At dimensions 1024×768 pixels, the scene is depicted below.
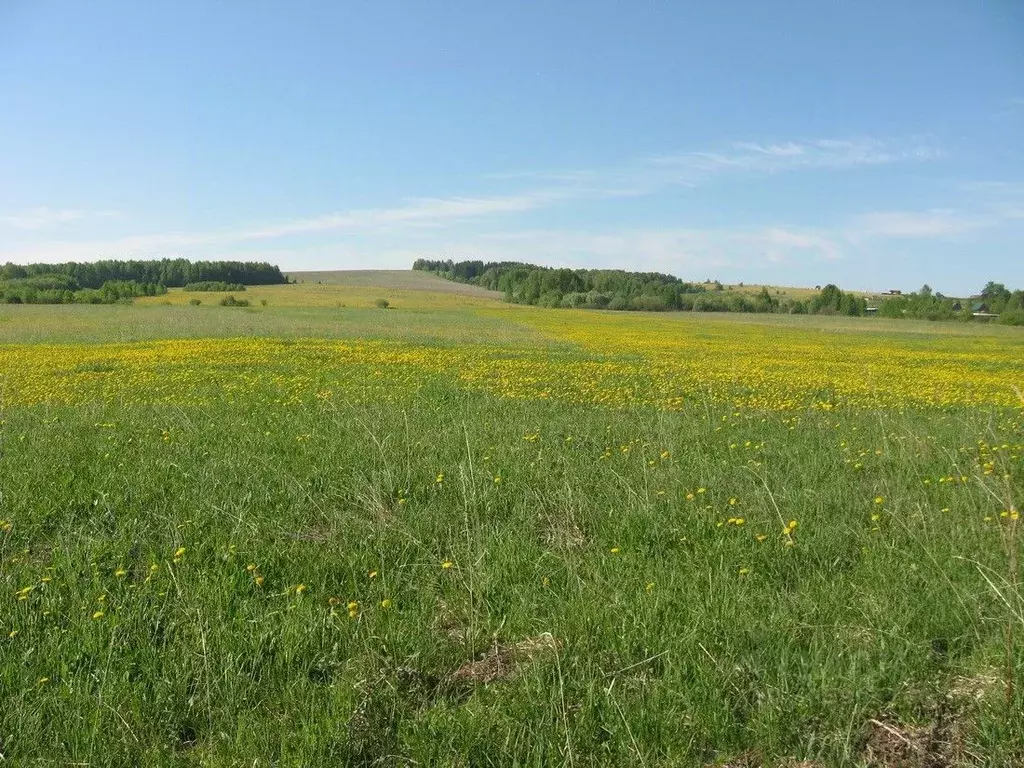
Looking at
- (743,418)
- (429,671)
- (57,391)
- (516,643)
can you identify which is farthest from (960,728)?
(57,391)

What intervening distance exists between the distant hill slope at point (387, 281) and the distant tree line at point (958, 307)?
50304 millimetres

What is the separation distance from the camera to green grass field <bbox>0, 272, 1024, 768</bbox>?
2.95m

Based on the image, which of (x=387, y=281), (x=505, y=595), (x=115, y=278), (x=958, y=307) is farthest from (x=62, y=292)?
(x=958, y=307)

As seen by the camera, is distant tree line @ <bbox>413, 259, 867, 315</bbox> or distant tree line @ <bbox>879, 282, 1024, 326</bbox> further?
distant tree line @ <bbox>413, 259, 867, 315</bbox>

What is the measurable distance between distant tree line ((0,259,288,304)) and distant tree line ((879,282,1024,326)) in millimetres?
81979

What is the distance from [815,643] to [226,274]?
122931 millimetres

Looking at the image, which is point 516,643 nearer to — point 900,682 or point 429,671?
point 429,671

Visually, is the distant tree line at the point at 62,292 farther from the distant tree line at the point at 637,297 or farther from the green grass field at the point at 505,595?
the green grass field at the point at 505,595

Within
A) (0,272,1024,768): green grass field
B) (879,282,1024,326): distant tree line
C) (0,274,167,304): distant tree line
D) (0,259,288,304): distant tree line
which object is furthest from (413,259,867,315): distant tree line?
(0,272,1024,768): green grass field

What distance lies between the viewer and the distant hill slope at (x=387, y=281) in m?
109

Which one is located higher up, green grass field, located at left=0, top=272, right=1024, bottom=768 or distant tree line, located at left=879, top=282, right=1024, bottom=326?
distant tree line, located at left=879, top=282, right=1024, bottom=326

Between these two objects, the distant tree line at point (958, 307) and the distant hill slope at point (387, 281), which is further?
the distant hill slope at point (387, 281)

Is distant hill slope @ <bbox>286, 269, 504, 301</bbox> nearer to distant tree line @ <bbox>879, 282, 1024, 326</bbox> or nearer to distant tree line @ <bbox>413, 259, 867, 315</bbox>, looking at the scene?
distant tree line @ <bbox>413, 259, 867, 315</bbox>

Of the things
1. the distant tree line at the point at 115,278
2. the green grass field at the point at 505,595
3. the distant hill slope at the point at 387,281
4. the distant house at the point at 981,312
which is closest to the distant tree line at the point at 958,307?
the distant house at the point at 981,312
